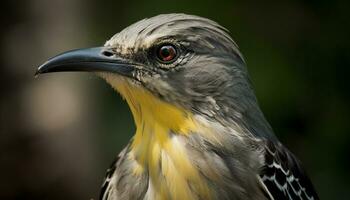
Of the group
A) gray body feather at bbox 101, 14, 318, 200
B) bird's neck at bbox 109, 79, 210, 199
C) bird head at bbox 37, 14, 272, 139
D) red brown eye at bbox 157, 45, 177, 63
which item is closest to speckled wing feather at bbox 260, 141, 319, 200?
gray body feather at bbox 101, 14, 318, 200

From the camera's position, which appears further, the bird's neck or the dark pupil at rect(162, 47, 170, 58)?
the dark pupil at rect(162, 47, 170, 58)

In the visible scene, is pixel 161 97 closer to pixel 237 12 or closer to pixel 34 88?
pixel 237 12

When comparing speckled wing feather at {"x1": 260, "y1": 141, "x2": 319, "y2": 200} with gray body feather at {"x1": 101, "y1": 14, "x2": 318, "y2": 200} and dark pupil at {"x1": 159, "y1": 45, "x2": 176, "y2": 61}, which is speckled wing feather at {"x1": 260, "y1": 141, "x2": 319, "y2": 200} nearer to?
gray body feather at {"x1": 101, "y1": 14, "x2": 318, "y2": 200}

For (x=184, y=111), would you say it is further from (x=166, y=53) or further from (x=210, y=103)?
(x=166, y=53)

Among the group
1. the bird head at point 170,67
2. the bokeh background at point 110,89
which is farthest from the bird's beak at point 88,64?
the bokeh background at point 110,89

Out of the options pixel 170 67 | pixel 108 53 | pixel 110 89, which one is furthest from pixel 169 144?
pixel 110 89

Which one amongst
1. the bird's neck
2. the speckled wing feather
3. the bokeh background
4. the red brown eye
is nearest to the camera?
the bird's neck

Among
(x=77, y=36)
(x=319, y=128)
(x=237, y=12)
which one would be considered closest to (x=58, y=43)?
(x=77, y=36)

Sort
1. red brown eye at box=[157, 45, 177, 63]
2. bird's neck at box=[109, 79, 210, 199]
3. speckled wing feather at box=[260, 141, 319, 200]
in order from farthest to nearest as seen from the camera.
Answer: speckled wing feather at box=[260, 141, 319, 200] → red brown eye at box=[157, 45, 177, 63] → bird's neck at box=[109, 79, 210, 199]
